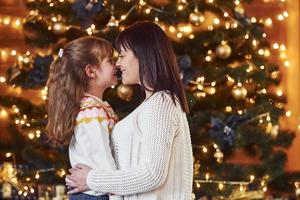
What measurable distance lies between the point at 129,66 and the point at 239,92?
2.03 m

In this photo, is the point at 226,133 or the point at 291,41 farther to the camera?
the point at 291,41

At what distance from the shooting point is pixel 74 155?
8.26 ft

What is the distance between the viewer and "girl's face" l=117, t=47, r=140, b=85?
92.1 inches

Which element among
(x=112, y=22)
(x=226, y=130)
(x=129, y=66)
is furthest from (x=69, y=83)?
(x=226, y=130)

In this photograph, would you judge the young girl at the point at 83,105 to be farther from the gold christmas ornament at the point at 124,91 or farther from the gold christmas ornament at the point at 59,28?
the gold christmas ornament at the point at 59,28

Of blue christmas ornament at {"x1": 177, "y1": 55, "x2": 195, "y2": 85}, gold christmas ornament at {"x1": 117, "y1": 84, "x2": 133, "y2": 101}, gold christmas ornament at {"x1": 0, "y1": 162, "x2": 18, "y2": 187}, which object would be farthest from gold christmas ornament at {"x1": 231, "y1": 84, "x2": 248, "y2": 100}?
gold christmas ornament at {"x1": 0, "y1": 162, "x2": 18, "y2": 187}

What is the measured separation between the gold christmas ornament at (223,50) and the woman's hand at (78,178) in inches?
77.4

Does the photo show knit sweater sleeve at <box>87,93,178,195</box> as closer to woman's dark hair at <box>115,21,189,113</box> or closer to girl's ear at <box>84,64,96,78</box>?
woman's dark hair at <box>115,21,189,113</box>

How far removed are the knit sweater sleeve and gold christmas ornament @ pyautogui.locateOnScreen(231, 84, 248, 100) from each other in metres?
2.04

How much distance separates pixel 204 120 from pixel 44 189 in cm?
98

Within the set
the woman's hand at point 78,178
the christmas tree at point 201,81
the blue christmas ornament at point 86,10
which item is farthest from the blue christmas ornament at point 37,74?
the woman's hand at point 78,178

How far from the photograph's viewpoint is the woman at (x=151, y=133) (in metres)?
2.25

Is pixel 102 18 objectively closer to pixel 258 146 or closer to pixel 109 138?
pixel 258 146

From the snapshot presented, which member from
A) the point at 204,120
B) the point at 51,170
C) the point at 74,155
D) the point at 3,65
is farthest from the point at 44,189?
the point at 74,155
